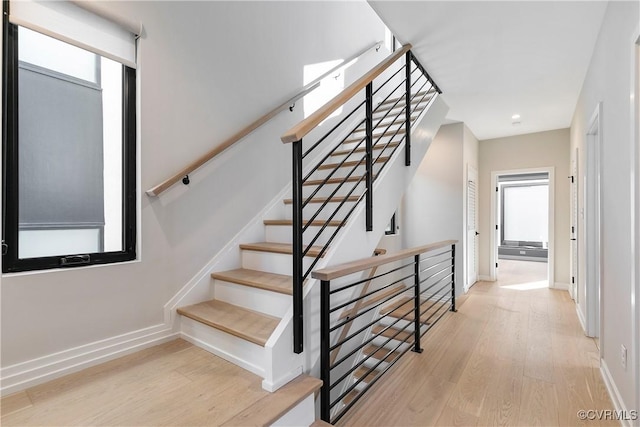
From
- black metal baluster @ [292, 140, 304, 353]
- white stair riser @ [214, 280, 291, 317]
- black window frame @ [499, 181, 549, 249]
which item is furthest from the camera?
black window frame @ [499, 181, 549, 249]

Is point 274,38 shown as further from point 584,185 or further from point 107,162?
point 584,185

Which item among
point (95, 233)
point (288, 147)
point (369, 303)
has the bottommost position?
point (369, 303)

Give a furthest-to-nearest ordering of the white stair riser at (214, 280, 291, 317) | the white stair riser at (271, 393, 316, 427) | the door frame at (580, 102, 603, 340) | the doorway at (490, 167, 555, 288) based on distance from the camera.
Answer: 1. the doorway at (490, 167, 555, 288)
2. the door frame at (580, 102, 603, 340)
3. the white stair riser at (214, 280, 291, 317)
4. the white stair riser at (271, 393, 316, 427)

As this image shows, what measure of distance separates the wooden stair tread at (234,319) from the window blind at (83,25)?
63.7 inches

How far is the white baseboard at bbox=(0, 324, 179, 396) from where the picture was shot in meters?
1.48

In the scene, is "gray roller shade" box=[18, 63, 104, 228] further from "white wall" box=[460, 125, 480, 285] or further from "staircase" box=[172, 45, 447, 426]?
"white wall" box=[460, 125, 480, 285]

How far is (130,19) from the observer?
6.10 feet

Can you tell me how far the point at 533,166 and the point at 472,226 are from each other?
1432 millimetres

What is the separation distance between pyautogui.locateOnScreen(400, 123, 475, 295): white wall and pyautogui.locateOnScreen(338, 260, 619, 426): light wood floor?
1376 millimetres

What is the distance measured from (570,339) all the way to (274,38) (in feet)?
13.0

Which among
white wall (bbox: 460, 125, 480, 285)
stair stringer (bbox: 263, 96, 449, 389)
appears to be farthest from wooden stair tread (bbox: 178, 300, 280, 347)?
white wall (bbox: 460, 125, 480, 285)

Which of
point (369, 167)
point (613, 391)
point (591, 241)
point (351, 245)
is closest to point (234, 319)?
point (351, 245)

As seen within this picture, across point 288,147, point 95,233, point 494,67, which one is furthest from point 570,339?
point 95,233

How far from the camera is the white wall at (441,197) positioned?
178 inches
